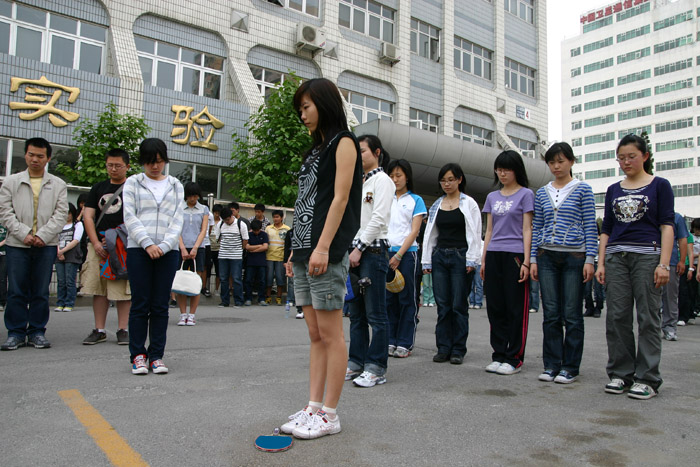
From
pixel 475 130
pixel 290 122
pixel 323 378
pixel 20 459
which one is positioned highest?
pixel 475 130

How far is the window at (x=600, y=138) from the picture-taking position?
84.3 m

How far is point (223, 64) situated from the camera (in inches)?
742

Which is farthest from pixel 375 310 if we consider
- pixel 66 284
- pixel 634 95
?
pixel 634 95

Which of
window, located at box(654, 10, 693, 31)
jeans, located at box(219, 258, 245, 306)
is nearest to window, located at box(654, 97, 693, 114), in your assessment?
window, located at box(654, 10, 693, 31)

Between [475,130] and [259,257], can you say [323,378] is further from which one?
[475,130]

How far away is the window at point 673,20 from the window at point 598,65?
7958mm

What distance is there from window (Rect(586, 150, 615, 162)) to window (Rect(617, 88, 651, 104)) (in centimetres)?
786

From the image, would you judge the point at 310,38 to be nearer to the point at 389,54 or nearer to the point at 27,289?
the point at 389,54

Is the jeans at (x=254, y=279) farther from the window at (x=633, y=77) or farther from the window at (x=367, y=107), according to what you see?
the window at (x=633, y=77)

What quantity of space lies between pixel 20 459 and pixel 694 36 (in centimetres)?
8856

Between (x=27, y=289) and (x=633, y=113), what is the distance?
89697 mm

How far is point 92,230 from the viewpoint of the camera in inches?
215

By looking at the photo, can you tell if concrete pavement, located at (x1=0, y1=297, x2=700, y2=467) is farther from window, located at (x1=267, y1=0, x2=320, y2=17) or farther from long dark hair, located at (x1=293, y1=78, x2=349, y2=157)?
window, located at (x1=267, y1=0, x2=320, y2=17)

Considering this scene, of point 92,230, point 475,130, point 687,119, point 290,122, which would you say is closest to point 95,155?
point 290,122
